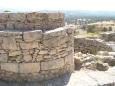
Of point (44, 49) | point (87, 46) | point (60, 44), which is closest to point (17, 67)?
point (44, 49)

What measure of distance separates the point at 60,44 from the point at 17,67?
4.85 ft

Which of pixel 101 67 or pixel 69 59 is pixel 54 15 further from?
pixel 101 67

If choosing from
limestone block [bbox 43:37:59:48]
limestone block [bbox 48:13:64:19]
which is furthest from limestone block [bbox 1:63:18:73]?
limestone block [bbox 48:13:64:19]

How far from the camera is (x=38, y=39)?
7598mm

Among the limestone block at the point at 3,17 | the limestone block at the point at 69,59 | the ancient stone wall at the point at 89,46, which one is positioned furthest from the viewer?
the ancient stone wall at the point at 89,46

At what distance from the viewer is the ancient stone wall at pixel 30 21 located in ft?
28.0

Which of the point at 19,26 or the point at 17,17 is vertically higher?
the point at 17,17

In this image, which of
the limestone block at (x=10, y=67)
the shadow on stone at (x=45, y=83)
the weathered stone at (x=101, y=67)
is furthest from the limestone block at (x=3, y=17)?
the weathered stone at (x=101, y=67)

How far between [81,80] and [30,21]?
2545mm

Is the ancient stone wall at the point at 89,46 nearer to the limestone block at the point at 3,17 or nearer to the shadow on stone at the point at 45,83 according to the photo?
the limestone block at the point at 3,17

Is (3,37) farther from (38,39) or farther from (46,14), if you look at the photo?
(46,14)

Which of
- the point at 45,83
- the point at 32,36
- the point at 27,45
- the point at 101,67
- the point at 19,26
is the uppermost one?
the point at 19,26

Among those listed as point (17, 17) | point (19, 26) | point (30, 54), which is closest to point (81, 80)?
point (30, 54)

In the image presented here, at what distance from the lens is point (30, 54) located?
301 inches
